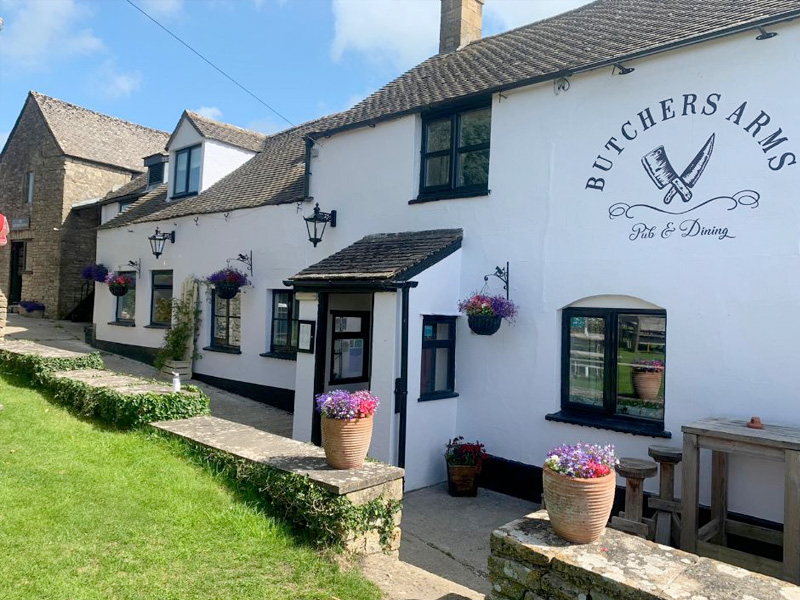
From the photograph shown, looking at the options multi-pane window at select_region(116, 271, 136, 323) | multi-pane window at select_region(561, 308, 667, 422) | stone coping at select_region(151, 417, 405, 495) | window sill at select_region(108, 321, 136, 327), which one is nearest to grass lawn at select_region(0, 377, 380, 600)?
stone coping at select_region(151, 417, 405, 495)

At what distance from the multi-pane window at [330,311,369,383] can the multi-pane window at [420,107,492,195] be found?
254cm

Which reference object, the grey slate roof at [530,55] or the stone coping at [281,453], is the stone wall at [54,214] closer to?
the grey slate roof at [530,55]

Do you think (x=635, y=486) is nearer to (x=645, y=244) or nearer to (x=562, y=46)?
(x=645, y=244)

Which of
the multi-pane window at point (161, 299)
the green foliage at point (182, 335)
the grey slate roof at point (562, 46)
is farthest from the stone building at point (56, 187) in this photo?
the grey slate roof at point (562, 46)

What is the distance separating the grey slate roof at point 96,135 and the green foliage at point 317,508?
2047cm

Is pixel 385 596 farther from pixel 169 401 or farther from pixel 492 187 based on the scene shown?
pixel 492 187

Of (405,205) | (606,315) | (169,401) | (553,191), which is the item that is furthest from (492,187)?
(169,401)

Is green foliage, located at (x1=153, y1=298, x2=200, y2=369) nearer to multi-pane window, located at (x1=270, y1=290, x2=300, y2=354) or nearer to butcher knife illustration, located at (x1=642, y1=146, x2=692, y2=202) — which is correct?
multi-pane window, located at (x1=270, y1=290, x2=300, y2=354)

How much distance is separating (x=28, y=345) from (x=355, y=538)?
10752mm

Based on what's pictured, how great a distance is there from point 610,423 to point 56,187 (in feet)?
70.9

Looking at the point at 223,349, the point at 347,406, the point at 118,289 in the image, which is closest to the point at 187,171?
the point at 118,289

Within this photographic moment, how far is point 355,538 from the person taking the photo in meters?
4.54

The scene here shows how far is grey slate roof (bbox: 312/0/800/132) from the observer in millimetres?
7324

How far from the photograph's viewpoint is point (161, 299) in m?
15.3
